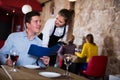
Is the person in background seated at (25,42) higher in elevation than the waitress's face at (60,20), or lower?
lower

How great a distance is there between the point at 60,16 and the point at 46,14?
7.31 metres

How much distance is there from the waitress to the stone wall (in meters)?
1.46

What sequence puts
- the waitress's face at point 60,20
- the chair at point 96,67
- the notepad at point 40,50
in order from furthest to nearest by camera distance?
the chair at point 96,67 → the waitress's face at point 60,20 → the notepad at point 40,50

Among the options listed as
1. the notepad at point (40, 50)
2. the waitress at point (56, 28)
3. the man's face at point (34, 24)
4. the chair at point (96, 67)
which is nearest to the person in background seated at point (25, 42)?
the man's face at point (34, 24)

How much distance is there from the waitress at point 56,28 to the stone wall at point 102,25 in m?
1.46

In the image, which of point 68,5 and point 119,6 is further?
point 68,5

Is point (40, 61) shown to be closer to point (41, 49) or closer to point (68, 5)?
point (41, 49)

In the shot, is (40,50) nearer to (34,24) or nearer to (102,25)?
(34,24)

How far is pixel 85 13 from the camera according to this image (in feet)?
22.2

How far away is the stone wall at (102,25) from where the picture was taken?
5.05 m

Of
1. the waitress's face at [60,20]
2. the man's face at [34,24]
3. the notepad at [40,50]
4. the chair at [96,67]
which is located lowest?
the chair at [96,67]

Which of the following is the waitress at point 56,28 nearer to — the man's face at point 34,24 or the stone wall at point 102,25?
the man's face at point 34,24

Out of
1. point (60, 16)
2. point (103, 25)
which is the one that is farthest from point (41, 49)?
point (103, 25)

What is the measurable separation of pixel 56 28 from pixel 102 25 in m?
2.05
